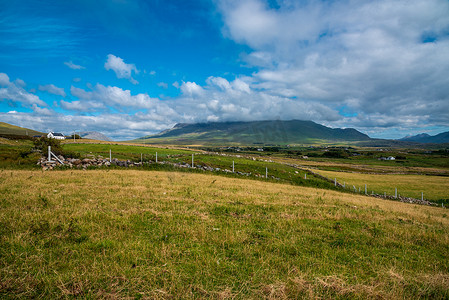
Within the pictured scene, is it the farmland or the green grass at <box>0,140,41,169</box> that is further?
the green grass at <box>0,140,41,169</box>

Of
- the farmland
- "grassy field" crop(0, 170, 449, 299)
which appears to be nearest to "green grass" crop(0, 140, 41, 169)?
the farmland

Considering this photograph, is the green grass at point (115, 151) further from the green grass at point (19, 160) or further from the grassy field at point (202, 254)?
the grassy field at point (202, 254)

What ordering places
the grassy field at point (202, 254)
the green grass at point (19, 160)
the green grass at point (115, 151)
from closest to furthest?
the grassy field at point (202, 254)
the green grass at point (19, 160)
the green grass at point (115, 151)

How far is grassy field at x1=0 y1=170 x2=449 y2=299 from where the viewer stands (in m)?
4.83

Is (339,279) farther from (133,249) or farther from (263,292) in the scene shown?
(133,249)

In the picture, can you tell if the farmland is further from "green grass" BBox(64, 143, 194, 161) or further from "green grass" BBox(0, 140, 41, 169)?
"green grass" BBox(64, 143, 194, 161)

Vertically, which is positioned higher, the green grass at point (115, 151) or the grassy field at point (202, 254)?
the green grass at point (115, 151)

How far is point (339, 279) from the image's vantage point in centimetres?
521

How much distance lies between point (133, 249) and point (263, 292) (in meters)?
4.10

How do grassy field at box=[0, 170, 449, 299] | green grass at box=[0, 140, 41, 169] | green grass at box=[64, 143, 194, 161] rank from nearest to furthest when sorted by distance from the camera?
grassy field at box=[0, 170, 449, 299]
green grass at box=[0, 140, 41, 169]
green grass at box=[64, 143, 194, 161]

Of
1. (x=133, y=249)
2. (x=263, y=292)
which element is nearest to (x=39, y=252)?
(x=133, y=249)

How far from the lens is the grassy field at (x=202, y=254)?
483cm

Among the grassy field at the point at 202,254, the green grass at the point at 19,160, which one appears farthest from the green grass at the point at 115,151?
the grassy field at the point at 202,254

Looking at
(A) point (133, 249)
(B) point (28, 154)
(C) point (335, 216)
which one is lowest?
(C) point (335, 216)
